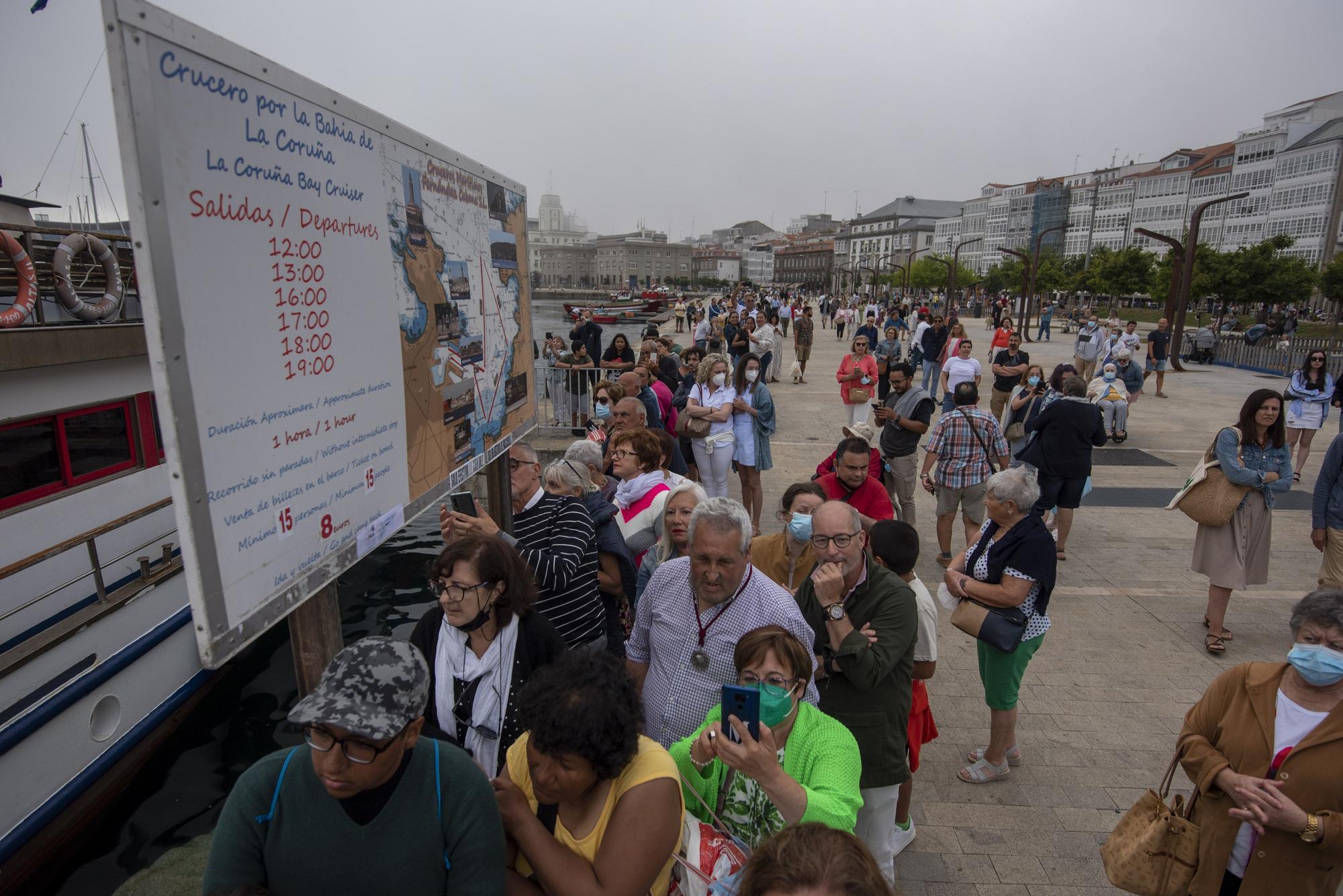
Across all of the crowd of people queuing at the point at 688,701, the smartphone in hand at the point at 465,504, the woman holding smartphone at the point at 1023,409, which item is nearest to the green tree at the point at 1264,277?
the woman holding smartphone at the point at 1023,409

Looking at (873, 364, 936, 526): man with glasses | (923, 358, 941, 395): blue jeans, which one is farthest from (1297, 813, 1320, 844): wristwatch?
(923, 358, 941, 395): blue jeans

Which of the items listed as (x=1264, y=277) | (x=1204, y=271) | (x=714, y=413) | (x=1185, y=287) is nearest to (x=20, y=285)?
(x=714, y=413)

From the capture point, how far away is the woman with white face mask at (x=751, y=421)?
7660mm

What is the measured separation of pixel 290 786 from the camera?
177 centimetres

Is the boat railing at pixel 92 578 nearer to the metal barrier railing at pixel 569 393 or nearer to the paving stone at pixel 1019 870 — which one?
the paving stone at pixel 1019 870

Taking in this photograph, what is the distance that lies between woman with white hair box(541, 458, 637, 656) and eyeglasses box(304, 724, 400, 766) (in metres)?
2.09

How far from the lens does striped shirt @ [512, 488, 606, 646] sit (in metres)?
3.43

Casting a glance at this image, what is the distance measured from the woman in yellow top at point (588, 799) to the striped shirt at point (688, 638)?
2.27 feet

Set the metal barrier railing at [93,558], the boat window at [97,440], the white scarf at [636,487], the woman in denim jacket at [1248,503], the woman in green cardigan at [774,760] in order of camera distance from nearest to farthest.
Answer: the woman in green cardigan at [774,760] < the metal barrier railing at [93,558] < the white scarf at [636,487] < the woman in denim jacket at [1248,503] < the boat window at [97,440]

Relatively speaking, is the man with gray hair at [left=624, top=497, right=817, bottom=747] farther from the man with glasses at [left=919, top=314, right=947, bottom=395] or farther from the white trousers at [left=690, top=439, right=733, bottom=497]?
the man with glasses at [left=919, top=314, right=947, bottom=395]

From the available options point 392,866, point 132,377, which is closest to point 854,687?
point 392,866

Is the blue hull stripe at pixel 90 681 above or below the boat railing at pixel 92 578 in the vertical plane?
below

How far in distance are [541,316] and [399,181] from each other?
94019mm

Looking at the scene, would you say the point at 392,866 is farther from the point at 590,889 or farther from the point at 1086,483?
the point at 1086,483
